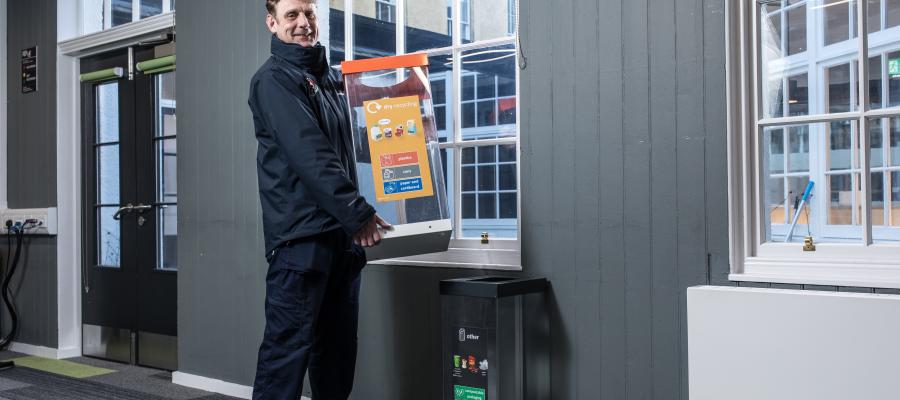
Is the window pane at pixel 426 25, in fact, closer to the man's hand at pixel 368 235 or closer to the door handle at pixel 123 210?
the man's hand at pixel 368 235

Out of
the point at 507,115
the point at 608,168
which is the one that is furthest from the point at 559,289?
the point at 507,115

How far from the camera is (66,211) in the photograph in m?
4.99

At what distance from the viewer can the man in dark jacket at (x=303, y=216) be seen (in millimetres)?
2562

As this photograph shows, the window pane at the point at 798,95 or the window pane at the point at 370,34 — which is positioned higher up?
the window pane at the point at 370,34

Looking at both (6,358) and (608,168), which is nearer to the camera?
(608,168)

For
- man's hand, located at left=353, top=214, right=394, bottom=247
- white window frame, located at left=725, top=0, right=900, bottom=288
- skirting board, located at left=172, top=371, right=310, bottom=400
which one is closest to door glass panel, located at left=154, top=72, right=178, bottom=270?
skirting board, located at left=172, top=371, right=310, bottom=400

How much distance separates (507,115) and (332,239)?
783mm

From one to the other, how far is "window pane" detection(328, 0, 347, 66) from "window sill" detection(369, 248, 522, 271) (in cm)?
89

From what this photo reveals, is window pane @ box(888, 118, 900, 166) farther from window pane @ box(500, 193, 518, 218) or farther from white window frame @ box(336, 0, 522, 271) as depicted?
window pane @ box(500, 193, 518, 218)

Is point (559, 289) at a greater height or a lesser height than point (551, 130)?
lesser

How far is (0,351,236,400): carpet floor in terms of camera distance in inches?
153

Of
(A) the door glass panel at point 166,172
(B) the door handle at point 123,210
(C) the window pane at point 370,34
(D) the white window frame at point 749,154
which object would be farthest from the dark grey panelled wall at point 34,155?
(D) the white window frame at point 749,154

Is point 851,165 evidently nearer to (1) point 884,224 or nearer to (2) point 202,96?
(1) point 884,224

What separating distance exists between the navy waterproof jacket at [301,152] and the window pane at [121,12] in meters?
2.43
